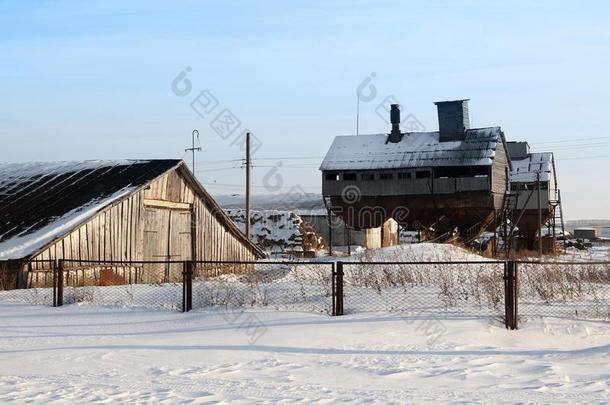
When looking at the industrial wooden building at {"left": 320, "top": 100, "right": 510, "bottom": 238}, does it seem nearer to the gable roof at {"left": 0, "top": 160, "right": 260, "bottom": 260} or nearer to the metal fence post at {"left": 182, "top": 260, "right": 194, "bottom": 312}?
the gable roof at {"left": 0, "top": 160, "right": 260, "bottom": 260}

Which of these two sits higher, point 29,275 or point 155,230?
point 155,230

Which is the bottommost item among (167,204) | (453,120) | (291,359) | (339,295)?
(291,359)

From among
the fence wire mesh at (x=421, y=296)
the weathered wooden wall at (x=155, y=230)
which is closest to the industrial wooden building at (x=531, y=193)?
the weathered wooden wall at (x=155, y=230)

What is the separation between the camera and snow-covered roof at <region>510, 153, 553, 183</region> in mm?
58500

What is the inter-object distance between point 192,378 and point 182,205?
59.0ft

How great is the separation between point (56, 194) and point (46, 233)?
3934mm

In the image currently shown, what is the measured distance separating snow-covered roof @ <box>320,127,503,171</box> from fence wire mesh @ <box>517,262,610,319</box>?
26.4m

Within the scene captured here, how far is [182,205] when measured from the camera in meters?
26.8

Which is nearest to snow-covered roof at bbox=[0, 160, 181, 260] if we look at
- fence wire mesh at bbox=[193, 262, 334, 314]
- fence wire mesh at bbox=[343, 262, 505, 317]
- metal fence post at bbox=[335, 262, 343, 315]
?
fence wire mesh at bbox=[193, 262, 334, 314]

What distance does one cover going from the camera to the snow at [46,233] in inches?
818

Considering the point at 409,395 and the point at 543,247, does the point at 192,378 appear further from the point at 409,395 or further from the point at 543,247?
the point at 543,247

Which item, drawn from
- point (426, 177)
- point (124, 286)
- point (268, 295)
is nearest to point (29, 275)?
A: point (124, 286)

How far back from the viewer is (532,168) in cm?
5947

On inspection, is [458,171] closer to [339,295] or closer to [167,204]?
[167,204]
